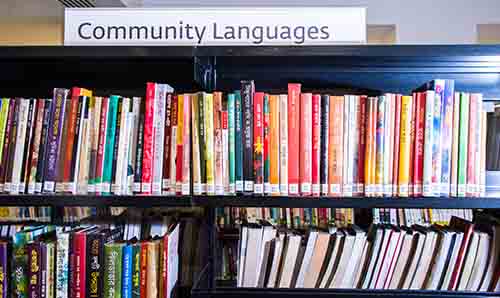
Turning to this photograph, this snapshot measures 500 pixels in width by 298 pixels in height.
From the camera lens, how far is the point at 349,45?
1.05m

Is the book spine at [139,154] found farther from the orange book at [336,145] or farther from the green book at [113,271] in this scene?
the orange book at [336,145]

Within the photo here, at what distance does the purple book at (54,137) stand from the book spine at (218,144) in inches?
16.4

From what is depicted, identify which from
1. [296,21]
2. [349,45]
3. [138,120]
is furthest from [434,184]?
[138,120]

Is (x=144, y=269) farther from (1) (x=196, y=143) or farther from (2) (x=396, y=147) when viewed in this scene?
(2) (x=396, y=147)

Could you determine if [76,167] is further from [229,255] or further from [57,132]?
[229,255]

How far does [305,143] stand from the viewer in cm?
107

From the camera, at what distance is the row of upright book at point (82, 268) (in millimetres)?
1056

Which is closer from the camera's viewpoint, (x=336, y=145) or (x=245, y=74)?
(x=336, y=145)

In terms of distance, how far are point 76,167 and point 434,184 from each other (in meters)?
0.96

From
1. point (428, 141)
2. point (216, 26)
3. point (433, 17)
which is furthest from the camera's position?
point (433, 17)

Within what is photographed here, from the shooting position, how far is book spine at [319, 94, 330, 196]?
42.1 inches

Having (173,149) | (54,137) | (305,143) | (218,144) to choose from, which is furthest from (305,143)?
Answer: (54,137)

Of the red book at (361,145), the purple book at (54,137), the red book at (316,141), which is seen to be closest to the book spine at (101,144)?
the purple book at (54,137)

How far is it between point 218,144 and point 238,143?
0.05 meters
